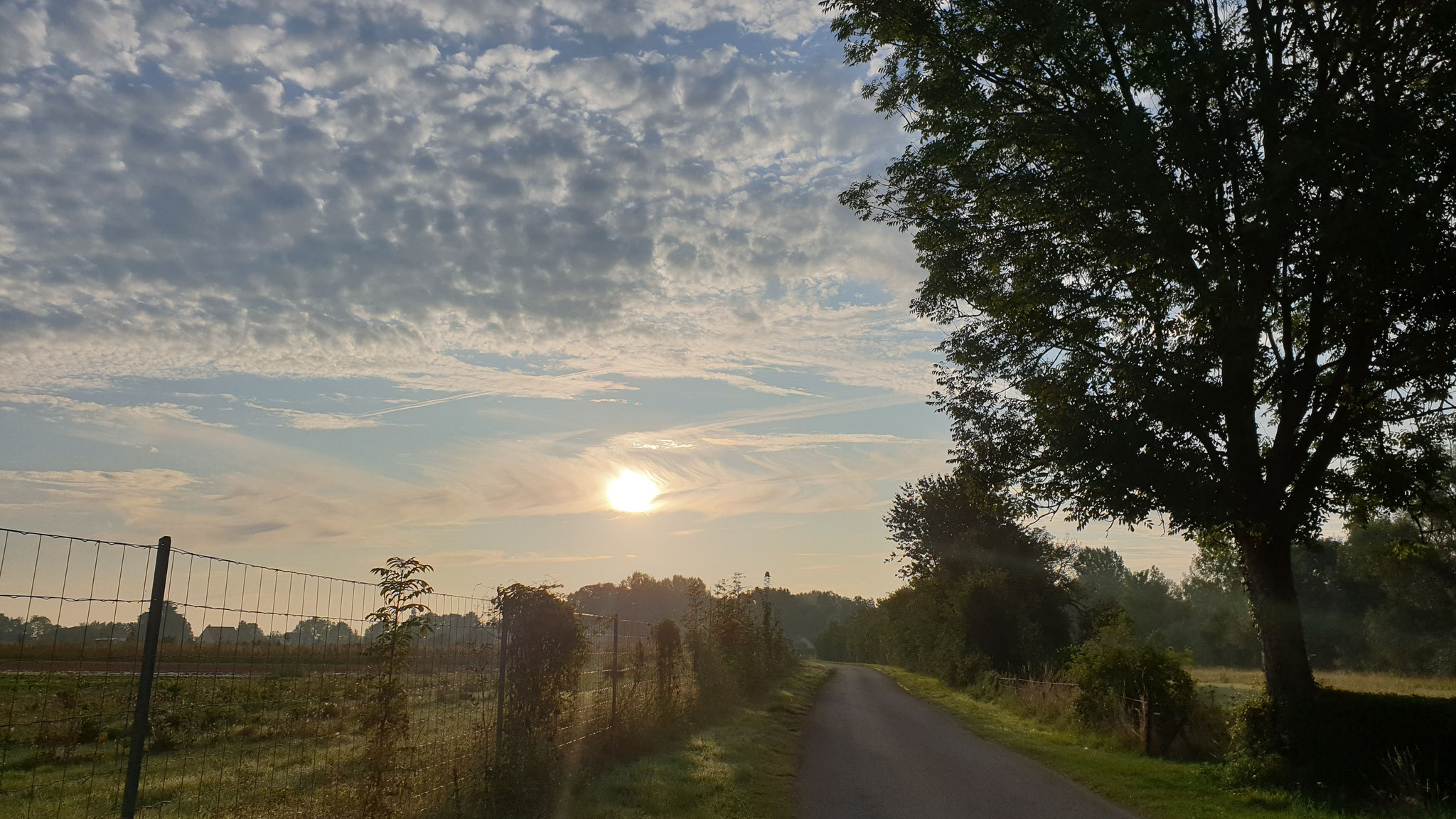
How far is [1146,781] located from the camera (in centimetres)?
1238

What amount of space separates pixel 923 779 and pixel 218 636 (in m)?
9.73

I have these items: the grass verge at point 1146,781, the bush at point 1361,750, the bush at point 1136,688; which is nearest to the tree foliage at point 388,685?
the grass verge at point 1146,781

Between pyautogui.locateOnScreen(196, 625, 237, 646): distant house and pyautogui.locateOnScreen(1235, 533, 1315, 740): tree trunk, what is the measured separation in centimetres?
1311

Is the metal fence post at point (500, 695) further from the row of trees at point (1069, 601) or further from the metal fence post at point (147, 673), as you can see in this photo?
the row of trees at point (1069, 601)

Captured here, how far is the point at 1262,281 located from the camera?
12.2 m

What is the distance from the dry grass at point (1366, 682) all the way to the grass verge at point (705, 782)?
2110 cm

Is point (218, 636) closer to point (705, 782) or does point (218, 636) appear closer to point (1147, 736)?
point (705, 782)

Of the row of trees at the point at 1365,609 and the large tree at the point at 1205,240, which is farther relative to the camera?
the row of trees at the point at 1365,609

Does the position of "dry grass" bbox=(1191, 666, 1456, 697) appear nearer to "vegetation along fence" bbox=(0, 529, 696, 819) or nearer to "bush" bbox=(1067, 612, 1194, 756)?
"bush" bbox=(1067, 612, 1194, 756)

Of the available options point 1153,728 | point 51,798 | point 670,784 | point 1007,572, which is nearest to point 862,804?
point 670,784

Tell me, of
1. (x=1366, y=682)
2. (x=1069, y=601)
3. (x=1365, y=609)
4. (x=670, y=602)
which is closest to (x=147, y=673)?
(x=1069, y=601)

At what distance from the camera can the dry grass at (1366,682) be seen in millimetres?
33719

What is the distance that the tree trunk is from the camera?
479 inches

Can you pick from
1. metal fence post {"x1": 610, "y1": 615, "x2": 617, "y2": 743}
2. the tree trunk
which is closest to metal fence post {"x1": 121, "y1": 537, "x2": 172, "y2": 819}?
metal fence post {"x1": 610, "y1": 615, "x2": 617, "y2": 743}
